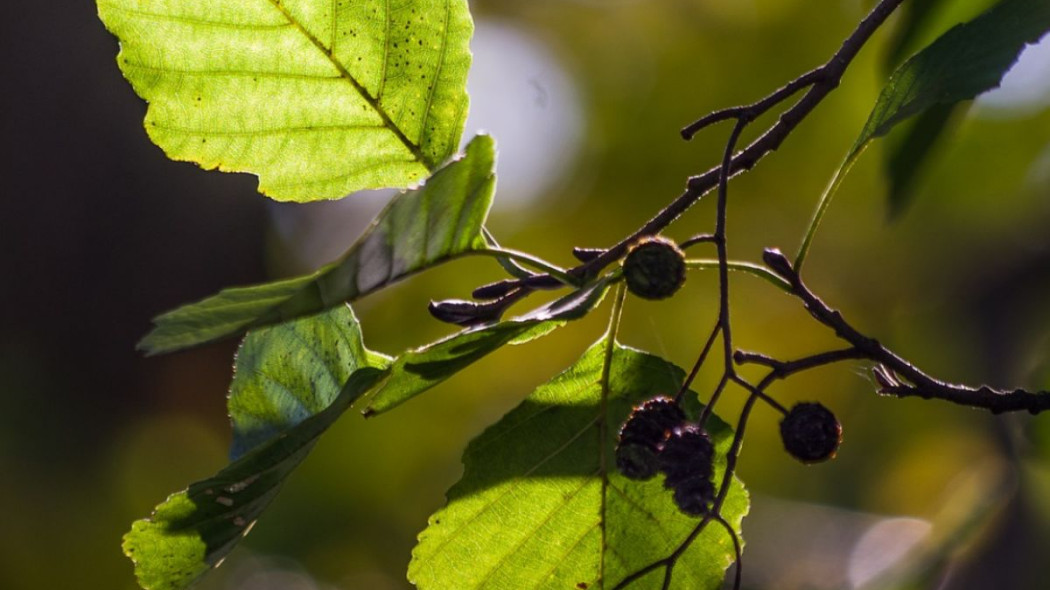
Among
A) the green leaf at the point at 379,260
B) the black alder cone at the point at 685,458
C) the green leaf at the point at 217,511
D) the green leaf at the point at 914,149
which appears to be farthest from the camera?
the green leaf at the point at 914,149

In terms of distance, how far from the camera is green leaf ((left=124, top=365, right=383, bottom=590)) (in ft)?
2.42

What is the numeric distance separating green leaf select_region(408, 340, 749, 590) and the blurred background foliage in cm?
347

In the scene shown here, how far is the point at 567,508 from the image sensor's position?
1.06m

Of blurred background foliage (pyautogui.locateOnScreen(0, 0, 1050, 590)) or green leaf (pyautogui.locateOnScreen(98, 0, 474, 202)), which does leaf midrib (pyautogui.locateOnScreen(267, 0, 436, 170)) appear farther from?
blurred background foliage (pyautogui.locateOnScreen(0, 0, 1050, 590))

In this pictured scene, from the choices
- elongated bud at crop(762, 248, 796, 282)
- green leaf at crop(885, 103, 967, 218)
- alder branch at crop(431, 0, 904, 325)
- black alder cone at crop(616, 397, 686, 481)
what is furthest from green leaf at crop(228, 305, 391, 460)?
green leaf at crop(885, 103, 967, 218)

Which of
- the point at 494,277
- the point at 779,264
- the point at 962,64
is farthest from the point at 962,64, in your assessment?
the point at 494,277

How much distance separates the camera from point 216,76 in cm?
94

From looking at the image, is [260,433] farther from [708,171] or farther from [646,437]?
[708,171]

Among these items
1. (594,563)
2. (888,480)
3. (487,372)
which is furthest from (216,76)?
(888,480)

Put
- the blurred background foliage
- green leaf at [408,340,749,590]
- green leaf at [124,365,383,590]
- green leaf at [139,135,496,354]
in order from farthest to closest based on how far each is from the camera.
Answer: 1. the blurred background foliage
2. green leaf at [408,340,749,590]
3. green leaf at [124,365,383,590]
4. green leaf at [139,135,496,354]

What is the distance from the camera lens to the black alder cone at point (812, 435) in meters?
0.90

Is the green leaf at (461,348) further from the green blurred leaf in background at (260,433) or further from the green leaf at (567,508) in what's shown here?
the green leaf at (567,508)

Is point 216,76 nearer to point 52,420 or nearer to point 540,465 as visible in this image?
point 540,465

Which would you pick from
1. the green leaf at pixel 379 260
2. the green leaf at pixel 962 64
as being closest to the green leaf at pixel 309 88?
the green leaf at pixel 379 260
